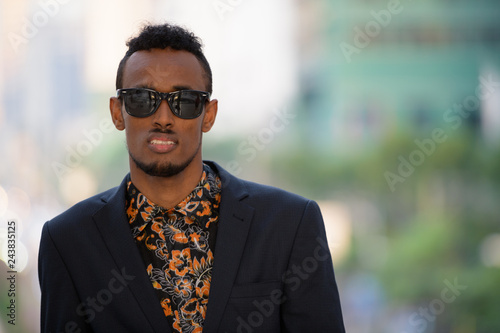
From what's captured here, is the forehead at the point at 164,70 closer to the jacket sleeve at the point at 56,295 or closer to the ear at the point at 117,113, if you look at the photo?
the ear at the point at 117,113

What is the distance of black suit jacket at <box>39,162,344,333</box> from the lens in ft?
7.20

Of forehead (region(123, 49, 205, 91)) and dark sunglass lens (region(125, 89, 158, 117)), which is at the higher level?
forehead (region(123, 49, 205, 91))

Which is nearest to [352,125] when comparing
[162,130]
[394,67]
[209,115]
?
[394,67]

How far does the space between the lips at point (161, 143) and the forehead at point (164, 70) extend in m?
0.18

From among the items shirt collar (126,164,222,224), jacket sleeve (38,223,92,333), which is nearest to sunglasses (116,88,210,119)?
shirt collar (126,164,222,224)

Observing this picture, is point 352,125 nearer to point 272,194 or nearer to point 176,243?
point 272,194

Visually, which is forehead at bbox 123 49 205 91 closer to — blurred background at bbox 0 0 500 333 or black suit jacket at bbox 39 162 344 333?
black suit jacket at bbox 39 162 344 333

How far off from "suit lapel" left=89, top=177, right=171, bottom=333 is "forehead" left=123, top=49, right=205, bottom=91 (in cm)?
42

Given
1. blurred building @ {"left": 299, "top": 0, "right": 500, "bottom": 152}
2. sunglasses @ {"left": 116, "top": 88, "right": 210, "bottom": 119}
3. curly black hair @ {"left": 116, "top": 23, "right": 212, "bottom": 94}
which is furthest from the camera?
blurred building @ {"left": 299, "top": 0, "right": 500, "bottom": 152}

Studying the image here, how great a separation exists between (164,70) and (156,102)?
13 cm

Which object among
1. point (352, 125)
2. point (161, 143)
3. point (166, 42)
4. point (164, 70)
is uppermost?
point (166, 42)

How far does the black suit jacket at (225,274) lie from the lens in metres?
2.20

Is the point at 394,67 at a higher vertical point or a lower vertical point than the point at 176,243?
higher

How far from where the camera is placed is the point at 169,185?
237 centimetres
